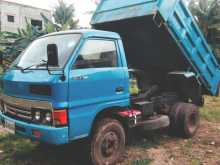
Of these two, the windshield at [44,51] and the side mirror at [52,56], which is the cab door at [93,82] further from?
the side mirror at [52,56]

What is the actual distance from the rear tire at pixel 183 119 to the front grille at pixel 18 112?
3.30 m

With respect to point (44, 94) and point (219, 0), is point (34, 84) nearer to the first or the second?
point (44, 94)

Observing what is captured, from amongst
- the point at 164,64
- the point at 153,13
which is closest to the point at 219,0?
the point at 164,64

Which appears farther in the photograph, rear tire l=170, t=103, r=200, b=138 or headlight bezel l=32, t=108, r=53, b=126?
rear tire l=170, t=103, r=200, b=138

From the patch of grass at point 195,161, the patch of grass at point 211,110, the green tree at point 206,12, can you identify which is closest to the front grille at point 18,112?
the patch of grass at point 195,161

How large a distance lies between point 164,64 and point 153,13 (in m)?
1.73

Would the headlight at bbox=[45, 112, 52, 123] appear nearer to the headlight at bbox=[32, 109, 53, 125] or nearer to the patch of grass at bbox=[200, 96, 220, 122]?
the headlight at bbox=[32, 109, 53, 125]

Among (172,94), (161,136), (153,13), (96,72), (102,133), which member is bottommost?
(161,136)

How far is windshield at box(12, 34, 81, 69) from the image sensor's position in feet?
15.0

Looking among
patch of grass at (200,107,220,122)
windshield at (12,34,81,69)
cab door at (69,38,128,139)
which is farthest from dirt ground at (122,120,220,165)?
windshield at (12,34,81,69)

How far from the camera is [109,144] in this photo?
16.3 feet

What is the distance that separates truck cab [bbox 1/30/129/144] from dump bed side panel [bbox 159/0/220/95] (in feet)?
5.08

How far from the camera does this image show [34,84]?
4367mm

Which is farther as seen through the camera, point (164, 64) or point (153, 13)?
point (164, 64)
